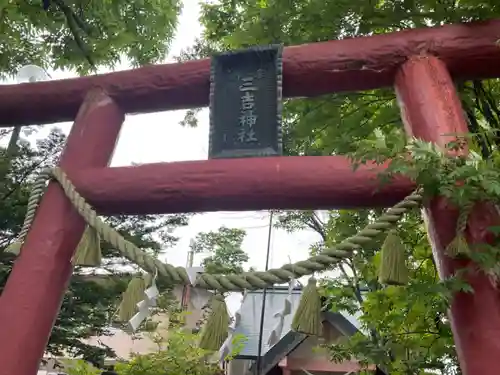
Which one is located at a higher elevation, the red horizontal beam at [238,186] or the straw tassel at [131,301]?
the red horizontal beam at [238,186]

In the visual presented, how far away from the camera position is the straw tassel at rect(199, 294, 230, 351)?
197 cm

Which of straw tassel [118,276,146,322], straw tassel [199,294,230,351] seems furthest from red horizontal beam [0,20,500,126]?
straw tassel [199,294,230,351]

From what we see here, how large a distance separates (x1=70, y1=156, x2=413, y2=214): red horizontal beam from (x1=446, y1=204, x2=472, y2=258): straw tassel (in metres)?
0.34

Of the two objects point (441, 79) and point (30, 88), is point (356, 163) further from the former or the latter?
point (30, 88)

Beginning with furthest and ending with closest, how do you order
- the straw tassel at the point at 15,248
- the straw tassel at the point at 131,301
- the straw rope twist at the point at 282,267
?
the straw tassel at the point at 15,248
the straw tassel at the point at 131,301
the straw rope twist at the point at 282,267

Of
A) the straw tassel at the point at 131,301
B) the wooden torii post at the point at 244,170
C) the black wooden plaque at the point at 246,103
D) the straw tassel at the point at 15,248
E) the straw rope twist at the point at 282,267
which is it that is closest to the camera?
the straw rope twist at the point at 282,267

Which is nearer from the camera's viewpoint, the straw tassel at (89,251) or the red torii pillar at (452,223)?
the red torii pillar at (452,223)

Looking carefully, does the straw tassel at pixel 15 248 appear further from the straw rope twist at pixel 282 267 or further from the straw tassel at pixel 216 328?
the straw tassel at pixel 216 328

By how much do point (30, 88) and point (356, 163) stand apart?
86.4 inches

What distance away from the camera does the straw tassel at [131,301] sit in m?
2.09

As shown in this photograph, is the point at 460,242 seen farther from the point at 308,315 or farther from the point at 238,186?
the point at 238,186

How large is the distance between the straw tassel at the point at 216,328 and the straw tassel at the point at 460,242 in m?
0.95

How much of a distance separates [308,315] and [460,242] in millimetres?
672

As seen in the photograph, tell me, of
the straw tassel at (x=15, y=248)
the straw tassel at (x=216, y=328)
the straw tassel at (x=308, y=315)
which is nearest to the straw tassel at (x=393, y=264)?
the straw tassel at (x=308, y=315)
